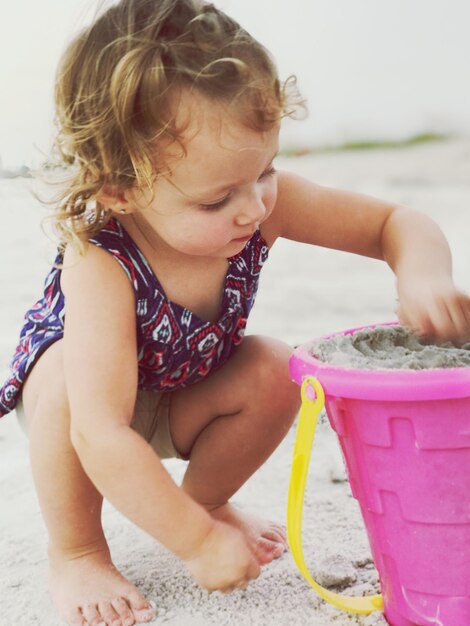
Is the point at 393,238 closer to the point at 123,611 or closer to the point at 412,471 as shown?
the point at 412,471

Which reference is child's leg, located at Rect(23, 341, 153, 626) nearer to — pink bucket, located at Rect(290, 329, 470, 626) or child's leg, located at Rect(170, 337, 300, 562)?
child's leg, located at Rect(170, 337, 300, 562)

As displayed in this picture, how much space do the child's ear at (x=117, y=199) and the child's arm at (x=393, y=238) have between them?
29cm

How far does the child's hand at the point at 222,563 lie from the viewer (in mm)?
1108

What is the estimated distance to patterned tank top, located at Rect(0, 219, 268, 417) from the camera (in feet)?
4.27

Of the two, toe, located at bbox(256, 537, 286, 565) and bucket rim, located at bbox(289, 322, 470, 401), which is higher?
bucket rim, located at bbox(289, 322, 470, 401)

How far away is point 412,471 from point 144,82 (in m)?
0.60

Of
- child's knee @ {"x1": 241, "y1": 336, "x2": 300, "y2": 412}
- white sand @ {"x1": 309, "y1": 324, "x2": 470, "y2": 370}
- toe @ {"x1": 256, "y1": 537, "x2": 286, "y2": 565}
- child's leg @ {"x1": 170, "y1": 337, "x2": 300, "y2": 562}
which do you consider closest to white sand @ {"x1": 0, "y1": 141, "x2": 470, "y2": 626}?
toe @ {"x1": 256, "y1": 537, "x2": 286, "y2": 565}

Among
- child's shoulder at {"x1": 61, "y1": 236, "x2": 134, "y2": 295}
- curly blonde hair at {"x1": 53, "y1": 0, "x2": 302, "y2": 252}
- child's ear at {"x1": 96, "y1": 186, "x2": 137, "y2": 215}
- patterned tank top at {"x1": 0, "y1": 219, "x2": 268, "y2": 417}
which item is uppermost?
curly blonde hair at {"x1": 53, "y1": 0, "x2": 302, "y2": 252}

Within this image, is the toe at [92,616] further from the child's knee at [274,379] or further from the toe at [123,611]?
the child's knee at [274,379]

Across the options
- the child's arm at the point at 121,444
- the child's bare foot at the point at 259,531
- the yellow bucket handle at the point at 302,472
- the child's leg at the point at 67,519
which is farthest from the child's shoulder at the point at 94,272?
the child's bare foot at the point at 259,531

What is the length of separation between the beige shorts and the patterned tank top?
41 millimetres

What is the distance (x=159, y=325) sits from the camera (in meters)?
1.32

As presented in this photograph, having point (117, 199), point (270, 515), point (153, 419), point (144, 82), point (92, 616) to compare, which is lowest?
point (270, 515)

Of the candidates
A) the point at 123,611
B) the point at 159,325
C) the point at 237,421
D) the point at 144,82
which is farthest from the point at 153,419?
the point at 144,82
